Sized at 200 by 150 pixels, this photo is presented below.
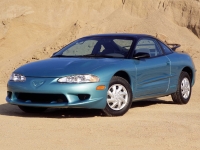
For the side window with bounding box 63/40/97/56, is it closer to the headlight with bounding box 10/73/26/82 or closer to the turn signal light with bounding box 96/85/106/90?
the headlight with bounding box 10/73/26/82

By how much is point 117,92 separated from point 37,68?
1273 millimetres

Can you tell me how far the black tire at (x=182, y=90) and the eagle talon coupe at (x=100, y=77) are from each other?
0.68 feet

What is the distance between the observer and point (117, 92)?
333 inches

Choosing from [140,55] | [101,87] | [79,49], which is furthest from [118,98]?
[79,49]

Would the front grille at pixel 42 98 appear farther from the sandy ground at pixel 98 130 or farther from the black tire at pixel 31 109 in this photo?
the black tire at pixel 31 109

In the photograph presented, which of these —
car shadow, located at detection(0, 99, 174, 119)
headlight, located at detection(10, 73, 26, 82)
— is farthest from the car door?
headlight, located at detection(10, 73, 26, 82)

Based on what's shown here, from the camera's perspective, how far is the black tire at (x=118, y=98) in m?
8.36

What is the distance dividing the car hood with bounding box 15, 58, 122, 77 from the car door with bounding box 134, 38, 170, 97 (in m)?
0.58

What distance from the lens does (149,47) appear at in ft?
32.1

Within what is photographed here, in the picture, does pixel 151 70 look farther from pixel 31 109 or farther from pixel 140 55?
pixel 31 109

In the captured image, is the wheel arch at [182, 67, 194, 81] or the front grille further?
the wheel arch at [182, 67, 194, 81]

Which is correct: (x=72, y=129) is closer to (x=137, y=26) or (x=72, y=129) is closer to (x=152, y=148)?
(x=152, y=148)

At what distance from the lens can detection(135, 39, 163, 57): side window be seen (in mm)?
9547

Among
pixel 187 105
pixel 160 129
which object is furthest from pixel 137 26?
pixel 160 129
